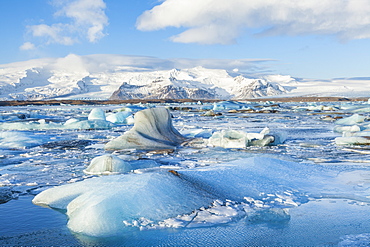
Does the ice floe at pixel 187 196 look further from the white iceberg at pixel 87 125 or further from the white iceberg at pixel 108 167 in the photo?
the white iceberg at pixel 87 125

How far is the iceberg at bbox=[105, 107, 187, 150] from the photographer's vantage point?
328 inches

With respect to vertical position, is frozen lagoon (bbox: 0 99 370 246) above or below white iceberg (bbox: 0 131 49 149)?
below

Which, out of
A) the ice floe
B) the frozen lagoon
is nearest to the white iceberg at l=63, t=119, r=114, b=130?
the frozen lagoon

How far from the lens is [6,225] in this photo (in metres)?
3.25

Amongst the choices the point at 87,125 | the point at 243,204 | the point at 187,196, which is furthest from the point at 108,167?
the point at 87,125

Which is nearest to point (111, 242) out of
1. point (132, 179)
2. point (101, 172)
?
point (132, 179)

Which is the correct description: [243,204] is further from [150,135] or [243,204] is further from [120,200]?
[150,135]

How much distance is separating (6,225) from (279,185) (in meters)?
2.90

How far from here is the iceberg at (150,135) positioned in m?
8.34

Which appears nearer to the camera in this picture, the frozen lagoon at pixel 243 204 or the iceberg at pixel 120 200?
the frozen lagoon at pixel 243 204

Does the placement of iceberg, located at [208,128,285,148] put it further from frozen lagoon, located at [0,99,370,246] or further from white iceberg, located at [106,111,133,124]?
white iceberg, located at [106,111,133,124]

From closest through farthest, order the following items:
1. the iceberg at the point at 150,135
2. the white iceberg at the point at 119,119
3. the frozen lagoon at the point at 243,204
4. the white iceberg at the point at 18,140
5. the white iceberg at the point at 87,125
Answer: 1. the frozen lagoon at the point at 243,204
2. the iceberg at the point at 150,135
3. the white iceberg at the point at 18,140
4. the white iceberg at the point at 87,125
5. the white iceberg at the point at 119,119

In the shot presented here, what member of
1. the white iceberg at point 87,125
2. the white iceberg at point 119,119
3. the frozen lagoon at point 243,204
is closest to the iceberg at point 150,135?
the frozen lagoon at point 243,204

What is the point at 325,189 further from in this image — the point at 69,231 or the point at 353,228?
the point at 69,231
